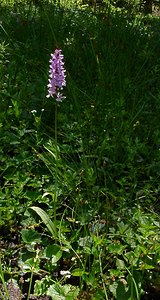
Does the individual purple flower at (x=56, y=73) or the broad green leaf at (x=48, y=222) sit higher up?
Answer: the individual purple flower at (x=56, y=73)

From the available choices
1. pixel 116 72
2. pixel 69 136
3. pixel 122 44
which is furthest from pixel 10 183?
pixel 122 44

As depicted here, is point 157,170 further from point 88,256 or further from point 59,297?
point 59,297

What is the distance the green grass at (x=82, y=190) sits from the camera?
1.69 metres

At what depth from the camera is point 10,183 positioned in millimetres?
2174

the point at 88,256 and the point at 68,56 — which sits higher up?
the point at 68,56

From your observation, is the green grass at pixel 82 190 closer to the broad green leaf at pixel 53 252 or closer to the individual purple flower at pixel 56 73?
the broad green leaf at pixel 53 252

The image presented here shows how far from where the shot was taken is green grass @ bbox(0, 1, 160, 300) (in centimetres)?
169

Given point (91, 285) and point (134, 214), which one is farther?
point (134, 214)

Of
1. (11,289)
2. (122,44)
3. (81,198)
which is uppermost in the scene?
(122,44)

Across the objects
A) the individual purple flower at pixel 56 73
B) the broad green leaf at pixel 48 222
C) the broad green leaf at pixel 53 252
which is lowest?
the broad green leaf at pixel 53 252

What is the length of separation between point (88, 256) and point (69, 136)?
72 centimetres

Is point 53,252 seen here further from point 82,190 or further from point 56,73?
point 56,73

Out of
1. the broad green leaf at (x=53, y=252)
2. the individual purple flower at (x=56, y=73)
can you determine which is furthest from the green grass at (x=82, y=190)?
the individual purple flower at (x=56, y=73)

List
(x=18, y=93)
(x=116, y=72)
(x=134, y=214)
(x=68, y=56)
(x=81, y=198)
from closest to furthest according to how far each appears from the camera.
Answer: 1. (x=134, y=214)
2. (x=81, y=198)
3. (x=18, y=93)
4. (x=116, y=72)
5. (x=68, y=56)
